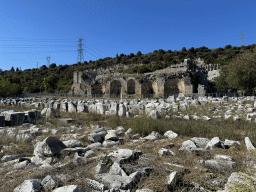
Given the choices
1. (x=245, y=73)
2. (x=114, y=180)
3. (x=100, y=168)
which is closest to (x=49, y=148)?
(x=100, y=168)

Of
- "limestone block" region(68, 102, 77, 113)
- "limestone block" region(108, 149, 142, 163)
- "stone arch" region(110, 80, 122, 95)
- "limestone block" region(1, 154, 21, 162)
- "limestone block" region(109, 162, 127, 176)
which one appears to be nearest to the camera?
"limestone block" region(109, 162, 127, 176)

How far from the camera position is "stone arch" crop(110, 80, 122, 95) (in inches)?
1309

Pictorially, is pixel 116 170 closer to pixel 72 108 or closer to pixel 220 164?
pixel 220 164

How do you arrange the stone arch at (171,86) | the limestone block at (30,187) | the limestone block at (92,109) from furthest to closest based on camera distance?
the stone arch at (171,86)
the limestone block at (92,109)
the limestone block at (30,187)

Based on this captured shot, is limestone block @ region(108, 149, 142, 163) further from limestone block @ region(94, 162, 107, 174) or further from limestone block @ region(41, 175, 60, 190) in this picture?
limestone block @ region(41, 175, 60, 190)

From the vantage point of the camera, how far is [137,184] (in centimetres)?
212

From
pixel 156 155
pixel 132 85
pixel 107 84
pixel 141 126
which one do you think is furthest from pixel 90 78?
pixel 156 155

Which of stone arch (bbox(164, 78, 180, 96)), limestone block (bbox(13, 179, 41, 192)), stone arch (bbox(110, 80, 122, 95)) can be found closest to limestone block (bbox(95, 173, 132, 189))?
limestone block (bbox(13, 179, 41, 192))

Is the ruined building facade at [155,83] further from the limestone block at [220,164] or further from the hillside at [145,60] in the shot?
the limestone block at [220,164]

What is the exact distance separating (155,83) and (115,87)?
30.0 ft

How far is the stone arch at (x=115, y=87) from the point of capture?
33.2 meters

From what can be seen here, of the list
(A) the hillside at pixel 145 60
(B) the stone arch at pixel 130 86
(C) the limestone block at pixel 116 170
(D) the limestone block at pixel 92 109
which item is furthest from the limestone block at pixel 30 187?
(A) the hillside at pixel 145 60

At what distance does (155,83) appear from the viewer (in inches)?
1169

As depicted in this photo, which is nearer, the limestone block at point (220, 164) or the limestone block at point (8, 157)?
the limestone block at point (220, 164)
